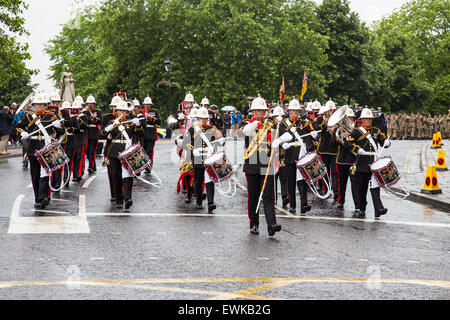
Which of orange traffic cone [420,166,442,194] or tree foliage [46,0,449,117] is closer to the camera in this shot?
orange traffic cone [420,166,442,194]

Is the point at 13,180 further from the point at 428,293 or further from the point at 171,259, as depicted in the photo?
the point at 428,293

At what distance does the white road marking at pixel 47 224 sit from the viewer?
10273 millimetres

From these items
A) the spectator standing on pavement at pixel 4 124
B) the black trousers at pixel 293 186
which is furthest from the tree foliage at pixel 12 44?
the black trousers at pixel 293 186

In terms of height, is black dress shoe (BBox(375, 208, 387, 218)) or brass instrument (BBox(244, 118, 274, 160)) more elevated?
brass instrument (BBox(244, 118, 274, 160))

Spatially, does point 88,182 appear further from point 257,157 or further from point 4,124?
point 4,124

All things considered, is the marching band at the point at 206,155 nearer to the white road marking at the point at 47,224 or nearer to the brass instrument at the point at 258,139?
the brass instrument at the point at 258,139

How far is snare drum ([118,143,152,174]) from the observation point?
12.6 m

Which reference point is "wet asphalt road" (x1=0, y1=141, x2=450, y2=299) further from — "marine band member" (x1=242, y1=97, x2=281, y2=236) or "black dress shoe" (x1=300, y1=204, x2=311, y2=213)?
"marine band member" (x1=242, y1=97, x2=281, y2=236)

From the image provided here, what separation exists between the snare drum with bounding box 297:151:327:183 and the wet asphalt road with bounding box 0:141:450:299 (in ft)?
2.41

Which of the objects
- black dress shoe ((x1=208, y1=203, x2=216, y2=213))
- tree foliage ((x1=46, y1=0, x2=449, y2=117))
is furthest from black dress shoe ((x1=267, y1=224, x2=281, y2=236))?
tree foliage ((x1=46, y1=0, x2=449, y2=117))

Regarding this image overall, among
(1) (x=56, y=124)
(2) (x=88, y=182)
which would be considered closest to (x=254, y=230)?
(1) (x=56, y=124)

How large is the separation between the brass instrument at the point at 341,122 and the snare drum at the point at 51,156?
18.0ft

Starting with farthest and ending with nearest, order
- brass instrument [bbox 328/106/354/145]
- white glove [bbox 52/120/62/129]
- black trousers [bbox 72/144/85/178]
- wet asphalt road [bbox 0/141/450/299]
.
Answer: black trousers [bbox 72/144/85/178] → brass instrument [bbox 328/106/354/145] → white glove [bbox 52/120/62/129] → wet asphalt road [bbox 0/141/450/299]

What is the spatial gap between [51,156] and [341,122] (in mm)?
5993
